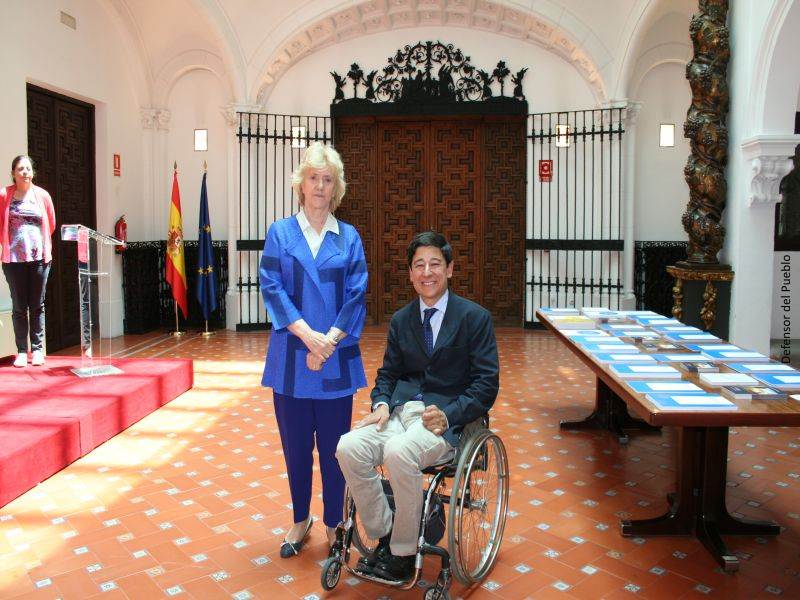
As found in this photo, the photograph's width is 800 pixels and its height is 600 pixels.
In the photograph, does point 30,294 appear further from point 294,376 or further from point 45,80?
point 294,376

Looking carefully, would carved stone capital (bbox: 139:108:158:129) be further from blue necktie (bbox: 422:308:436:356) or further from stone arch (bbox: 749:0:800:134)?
blue necktie (bbox: 422:308:436:356)

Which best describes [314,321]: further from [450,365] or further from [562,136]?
[562,136]

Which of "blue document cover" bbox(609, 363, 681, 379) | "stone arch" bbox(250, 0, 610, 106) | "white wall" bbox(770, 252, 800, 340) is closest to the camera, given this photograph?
"blue document cover" bbox(609, 363, 681, 379)

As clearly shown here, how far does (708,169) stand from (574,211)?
3789 mm

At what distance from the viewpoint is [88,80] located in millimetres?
8469

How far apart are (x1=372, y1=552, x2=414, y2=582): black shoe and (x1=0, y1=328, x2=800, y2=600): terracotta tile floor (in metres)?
0.19

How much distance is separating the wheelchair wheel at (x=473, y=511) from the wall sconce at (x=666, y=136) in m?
7.76

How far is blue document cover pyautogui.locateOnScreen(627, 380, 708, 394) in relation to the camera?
9.79 feet

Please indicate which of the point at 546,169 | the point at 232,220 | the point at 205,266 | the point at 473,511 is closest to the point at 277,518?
the point at 473,511

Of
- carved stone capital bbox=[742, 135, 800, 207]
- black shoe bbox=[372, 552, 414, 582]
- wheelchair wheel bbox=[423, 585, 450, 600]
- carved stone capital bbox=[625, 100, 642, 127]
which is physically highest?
carved stone capital bbox=[625, 100, 642, 127]

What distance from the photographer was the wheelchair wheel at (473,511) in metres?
2.62

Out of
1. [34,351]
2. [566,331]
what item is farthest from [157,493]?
[34,351]

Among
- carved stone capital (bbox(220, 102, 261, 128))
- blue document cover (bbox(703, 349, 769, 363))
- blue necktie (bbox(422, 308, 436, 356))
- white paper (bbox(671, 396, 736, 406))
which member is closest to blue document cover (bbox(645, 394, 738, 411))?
white paper (bbox(671, 396, 736, 406))

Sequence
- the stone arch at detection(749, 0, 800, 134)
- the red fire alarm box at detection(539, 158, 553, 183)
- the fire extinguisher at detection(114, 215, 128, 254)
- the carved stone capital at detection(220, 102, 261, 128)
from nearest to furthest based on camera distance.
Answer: the stone arch at detection(749, 0, 800, 134) → the fire extinguisher at detection(114, 215, 128, 254) → the carved stone capital at detection(220, 102, 261, 128) → the red fire alarm box at detection(539, 158, 553, 183)
